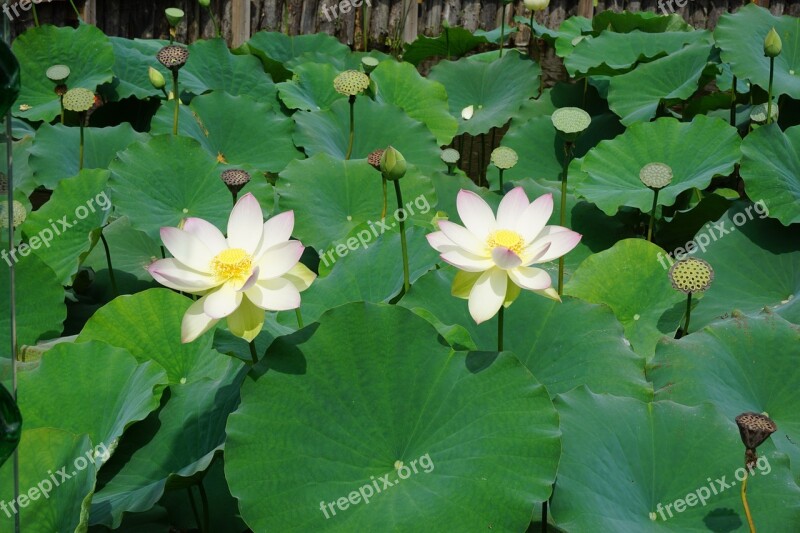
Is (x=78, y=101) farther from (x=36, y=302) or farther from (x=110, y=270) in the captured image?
(x=36, y=302)

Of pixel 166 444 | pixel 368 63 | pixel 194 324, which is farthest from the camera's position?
pixel 368 63

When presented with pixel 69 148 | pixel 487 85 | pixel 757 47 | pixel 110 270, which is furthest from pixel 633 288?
pixel 69 148

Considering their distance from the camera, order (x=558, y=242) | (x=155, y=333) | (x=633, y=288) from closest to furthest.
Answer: (x=558, y=242) < (x=155, y=333) < (x=633, y=288)

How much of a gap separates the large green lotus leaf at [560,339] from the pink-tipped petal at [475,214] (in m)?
0.19

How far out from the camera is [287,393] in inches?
47.0

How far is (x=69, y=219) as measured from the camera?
2.23m

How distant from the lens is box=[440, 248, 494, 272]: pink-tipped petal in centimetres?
116

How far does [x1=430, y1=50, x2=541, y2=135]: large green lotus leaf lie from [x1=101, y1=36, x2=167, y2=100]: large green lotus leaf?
41.4 inches

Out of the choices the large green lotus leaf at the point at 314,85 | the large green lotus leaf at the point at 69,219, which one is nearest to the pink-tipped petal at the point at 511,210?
the large green lotus leaf at the point at 69,219

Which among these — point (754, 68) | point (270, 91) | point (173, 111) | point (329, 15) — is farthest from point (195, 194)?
point (329, 15)

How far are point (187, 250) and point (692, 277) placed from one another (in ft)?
3.15

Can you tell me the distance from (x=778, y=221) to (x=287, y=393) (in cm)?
145

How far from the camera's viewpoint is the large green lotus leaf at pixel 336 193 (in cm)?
214

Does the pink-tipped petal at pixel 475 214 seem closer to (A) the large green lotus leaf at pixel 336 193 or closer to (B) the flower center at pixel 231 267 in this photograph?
(B) the flower center at pixel 231 267
